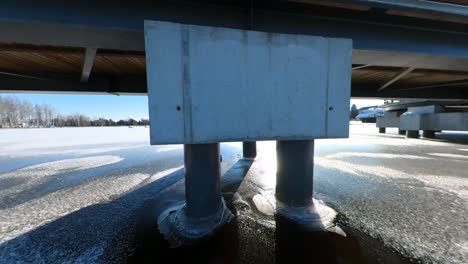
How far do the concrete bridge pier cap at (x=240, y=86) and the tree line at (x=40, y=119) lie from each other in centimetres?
7796

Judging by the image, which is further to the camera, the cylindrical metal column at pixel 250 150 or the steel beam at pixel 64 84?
the cylindrical metal column at pixel 250 150

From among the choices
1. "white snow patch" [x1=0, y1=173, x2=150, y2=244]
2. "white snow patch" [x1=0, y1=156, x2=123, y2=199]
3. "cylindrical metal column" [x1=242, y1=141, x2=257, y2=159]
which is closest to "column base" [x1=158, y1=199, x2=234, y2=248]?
"white snow patch" [x1=0, y1=173, x2=150, y2=244]

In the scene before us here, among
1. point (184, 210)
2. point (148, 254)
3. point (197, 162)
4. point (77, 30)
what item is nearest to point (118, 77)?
point (77, 30)

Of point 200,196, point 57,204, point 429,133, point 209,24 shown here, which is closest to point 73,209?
point 57,204

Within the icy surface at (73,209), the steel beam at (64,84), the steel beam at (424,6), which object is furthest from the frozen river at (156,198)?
the steel beam at (424,6)

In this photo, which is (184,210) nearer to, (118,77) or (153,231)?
(153,231)

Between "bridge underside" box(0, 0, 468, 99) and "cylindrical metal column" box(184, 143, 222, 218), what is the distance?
254 centimetres

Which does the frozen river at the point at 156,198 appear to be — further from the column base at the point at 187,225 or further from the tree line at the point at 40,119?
the tree line at the point at 40,119

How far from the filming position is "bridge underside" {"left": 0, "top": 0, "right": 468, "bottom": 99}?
3.19 metres

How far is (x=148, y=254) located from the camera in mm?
3895

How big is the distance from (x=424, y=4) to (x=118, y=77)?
7939 mm

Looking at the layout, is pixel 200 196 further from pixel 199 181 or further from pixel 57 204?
pixel 57 204

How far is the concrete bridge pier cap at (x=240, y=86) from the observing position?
335 cm

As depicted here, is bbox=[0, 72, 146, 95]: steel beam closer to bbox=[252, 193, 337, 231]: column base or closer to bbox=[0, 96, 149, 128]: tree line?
bbox=[252, 193, 337, 231]: column base
